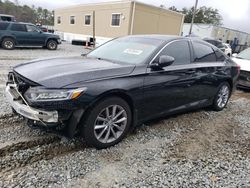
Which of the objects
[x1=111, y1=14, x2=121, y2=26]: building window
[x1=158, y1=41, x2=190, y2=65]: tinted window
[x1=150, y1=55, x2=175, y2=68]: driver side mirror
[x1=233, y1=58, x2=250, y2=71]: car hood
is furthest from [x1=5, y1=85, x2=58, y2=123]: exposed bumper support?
[x1=111, y1=14, x2=121, y2=26]: building window

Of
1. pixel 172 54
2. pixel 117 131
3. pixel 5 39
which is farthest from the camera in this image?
pixel 5 39

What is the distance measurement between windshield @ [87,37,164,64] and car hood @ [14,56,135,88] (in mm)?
279

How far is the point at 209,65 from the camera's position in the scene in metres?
5.09

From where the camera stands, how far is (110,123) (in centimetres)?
356

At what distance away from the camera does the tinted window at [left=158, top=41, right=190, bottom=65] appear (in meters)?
4.29

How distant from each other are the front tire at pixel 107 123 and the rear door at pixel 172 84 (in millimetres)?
421

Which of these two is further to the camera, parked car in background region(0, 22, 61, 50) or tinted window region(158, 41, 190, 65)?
parked car in background region(0, 22, 61, 50)

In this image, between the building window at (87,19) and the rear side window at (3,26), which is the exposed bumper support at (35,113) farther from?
the building window at (87,19)

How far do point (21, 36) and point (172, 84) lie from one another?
1365 cm

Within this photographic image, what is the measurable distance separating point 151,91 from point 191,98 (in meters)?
1.24

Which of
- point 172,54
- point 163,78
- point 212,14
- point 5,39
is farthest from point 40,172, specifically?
point 212,14

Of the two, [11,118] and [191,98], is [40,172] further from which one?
[191,98]

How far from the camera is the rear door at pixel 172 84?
392cm

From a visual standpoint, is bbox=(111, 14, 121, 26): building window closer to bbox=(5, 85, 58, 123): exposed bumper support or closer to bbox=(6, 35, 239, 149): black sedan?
bbox=(6, 35, 239, 149): black sedan
